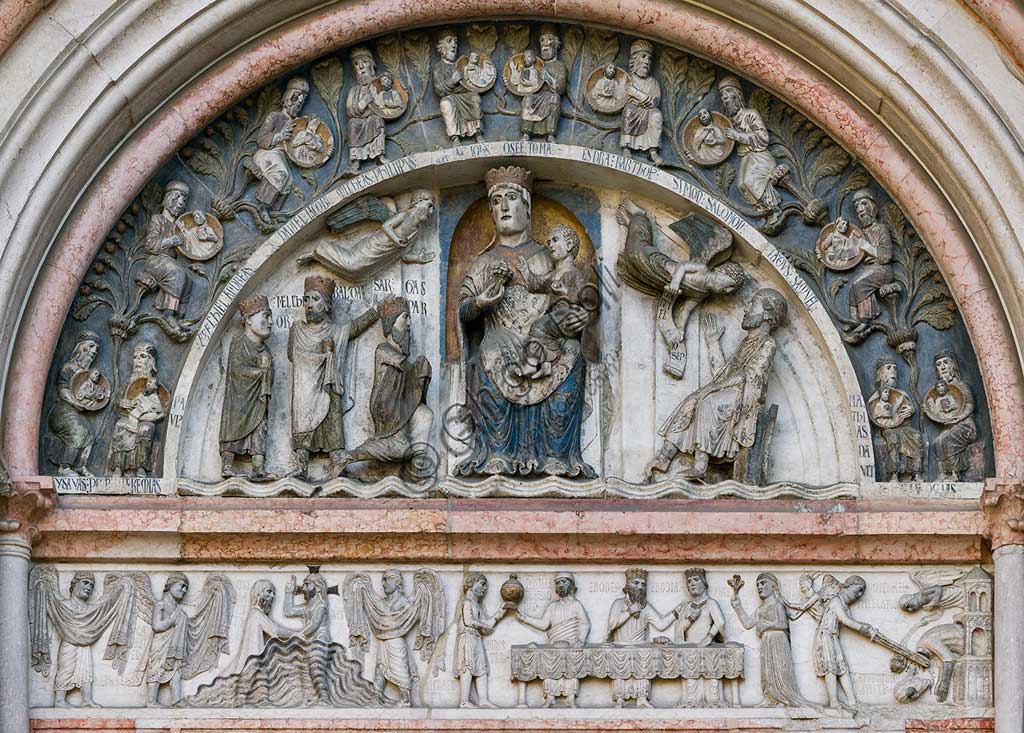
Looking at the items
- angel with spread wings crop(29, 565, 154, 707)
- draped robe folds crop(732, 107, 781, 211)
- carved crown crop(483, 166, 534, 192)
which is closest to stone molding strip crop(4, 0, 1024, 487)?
draped robe folds crop(732, 107, 781, 211)

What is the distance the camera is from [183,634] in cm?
1395

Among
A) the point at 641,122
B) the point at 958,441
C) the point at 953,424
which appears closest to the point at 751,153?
the point at 641,122

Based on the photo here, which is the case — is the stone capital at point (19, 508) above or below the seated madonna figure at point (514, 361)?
below

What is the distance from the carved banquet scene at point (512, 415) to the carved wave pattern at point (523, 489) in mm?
21

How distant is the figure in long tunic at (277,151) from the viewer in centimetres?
1461

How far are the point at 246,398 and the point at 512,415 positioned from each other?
1.61 m

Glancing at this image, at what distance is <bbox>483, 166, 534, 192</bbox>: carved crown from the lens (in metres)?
14.8

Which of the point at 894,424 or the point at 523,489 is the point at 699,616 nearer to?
the point at 523,489

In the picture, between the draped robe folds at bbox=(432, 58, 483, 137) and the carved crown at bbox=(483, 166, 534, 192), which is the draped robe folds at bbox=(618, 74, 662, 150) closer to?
the carved crown at bbox=(483, 166, 534, 192)

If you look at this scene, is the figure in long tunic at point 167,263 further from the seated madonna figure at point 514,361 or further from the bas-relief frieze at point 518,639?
the seated madonna figure at point 514,361

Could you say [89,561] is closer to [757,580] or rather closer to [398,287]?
[398,287]

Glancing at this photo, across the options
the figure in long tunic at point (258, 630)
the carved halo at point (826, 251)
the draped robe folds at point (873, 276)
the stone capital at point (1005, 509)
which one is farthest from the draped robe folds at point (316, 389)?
the stone capital at point (1005, 509)

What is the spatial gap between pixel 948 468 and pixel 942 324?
2.91 feet

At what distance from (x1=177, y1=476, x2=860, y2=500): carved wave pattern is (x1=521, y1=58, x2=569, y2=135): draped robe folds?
221 cm
